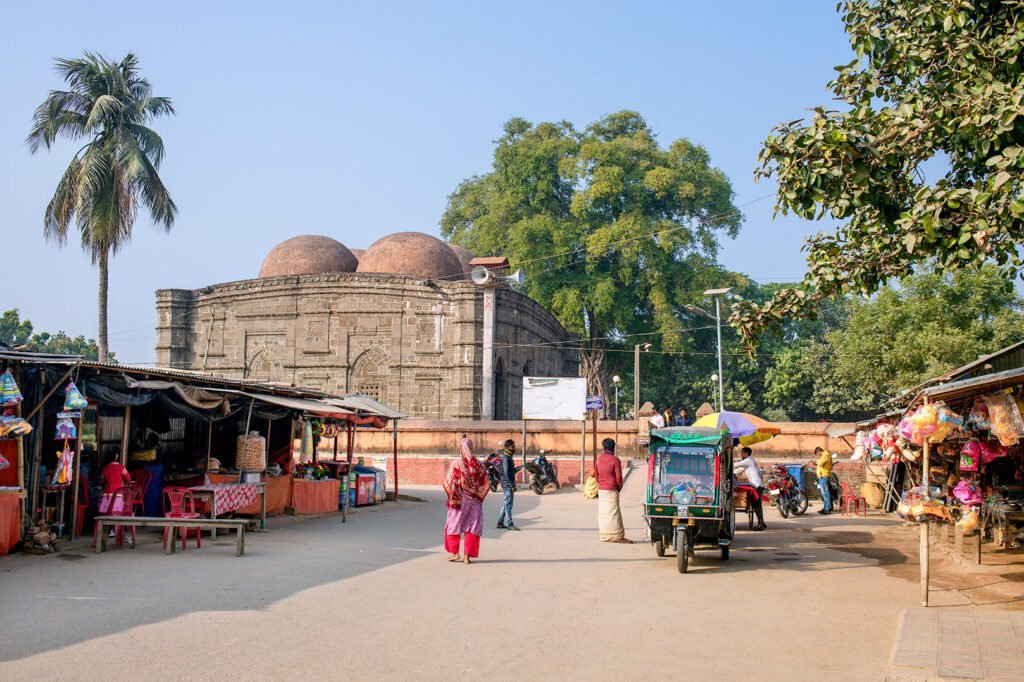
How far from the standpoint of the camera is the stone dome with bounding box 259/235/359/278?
36312 millimetres

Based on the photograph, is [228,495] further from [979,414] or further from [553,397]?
[553,397]

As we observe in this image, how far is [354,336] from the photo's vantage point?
33125 mm

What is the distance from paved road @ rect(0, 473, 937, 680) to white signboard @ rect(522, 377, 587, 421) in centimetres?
1167

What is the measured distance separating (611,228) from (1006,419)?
111ft

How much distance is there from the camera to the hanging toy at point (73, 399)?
10828 mm

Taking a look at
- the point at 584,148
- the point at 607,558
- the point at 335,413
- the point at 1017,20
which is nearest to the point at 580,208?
the point at 584,148

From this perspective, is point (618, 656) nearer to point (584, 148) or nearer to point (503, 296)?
point (503, 296)

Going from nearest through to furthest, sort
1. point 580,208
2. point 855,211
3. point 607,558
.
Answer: point 855,211
point 607,558
point 580,208

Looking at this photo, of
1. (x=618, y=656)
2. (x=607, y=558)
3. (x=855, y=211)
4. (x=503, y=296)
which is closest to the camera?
(x=618, y=656)

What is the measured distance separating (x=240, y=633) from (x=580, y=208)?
38065mm

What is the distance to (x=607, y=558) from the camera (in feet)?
38.1

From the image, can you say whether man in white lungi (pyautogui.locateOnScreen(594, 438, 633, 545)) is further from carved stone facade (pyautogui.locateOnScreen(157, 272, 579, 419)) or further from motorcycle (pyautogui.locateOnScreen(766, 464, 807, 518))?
carved stone facade (pyautogui.locateOnScreen(157, 272, 579, 419))

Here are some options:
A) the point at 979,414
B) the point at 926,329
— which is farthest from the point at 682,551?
the point at 926,329

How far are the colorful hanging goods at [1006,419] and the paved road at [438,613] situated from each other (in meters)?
1.91
